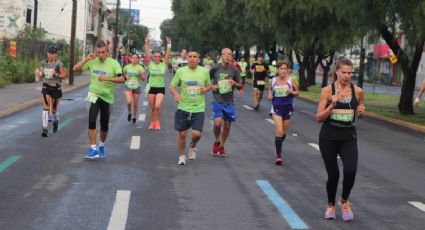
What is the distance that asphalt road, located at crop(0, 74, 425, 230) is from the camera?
260 inches

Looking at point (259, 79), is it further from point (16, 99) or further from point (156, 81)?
point (16, 99)

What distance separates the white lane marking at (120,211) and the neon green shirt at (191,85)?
2574 mm

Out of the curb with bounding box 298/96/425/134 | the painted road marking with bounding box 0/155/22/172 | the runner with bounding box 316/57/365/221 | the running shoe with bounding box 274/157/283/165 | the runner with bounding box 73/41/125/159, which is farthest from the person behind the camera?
the curb with bounding box 298/96/425/134

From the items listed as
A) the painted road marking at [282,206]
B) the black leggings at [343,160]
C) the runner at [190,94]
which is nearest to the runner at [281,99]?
the runner at [190,94]

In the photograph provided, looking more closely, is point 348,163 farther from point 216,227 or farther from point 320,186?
point 320,186

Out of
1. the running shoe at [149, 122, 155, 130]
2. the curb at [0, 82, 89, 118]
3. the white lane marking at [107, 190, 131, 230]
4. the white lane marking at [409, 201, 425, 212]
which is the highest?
the white lane marking at [409, 201, 425, 212]

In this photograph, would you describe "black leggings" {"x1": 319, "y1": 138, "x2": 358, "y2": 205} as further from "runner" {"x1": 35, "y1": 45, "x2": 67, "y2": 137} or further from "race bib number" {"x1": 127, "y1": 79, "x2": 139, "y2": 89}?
"race bib number" {"x1": 127, "y1": 79, "x2": 139, "y2": 89}

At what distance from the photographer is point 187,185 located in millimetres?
8438

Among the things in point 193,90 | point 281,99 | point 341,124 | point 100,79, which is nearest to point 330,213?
point 341,124

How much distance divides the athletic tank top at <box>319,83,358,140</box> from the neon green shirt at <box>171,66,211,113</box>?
3581mm

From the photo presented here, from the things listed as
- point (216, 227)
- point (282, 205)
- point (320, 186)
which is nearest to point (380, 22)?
point (320, 186)

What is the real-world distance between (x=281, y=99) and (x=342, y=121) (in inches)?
162

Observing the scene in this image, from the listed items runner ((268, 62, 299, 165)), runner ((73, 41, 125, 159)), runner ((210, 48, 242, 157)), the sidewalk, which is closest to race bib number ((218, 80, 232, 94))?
runner ((210, 48, 242, 157))

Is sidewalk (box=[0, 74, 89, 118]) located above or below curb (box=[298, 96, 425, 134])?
below
